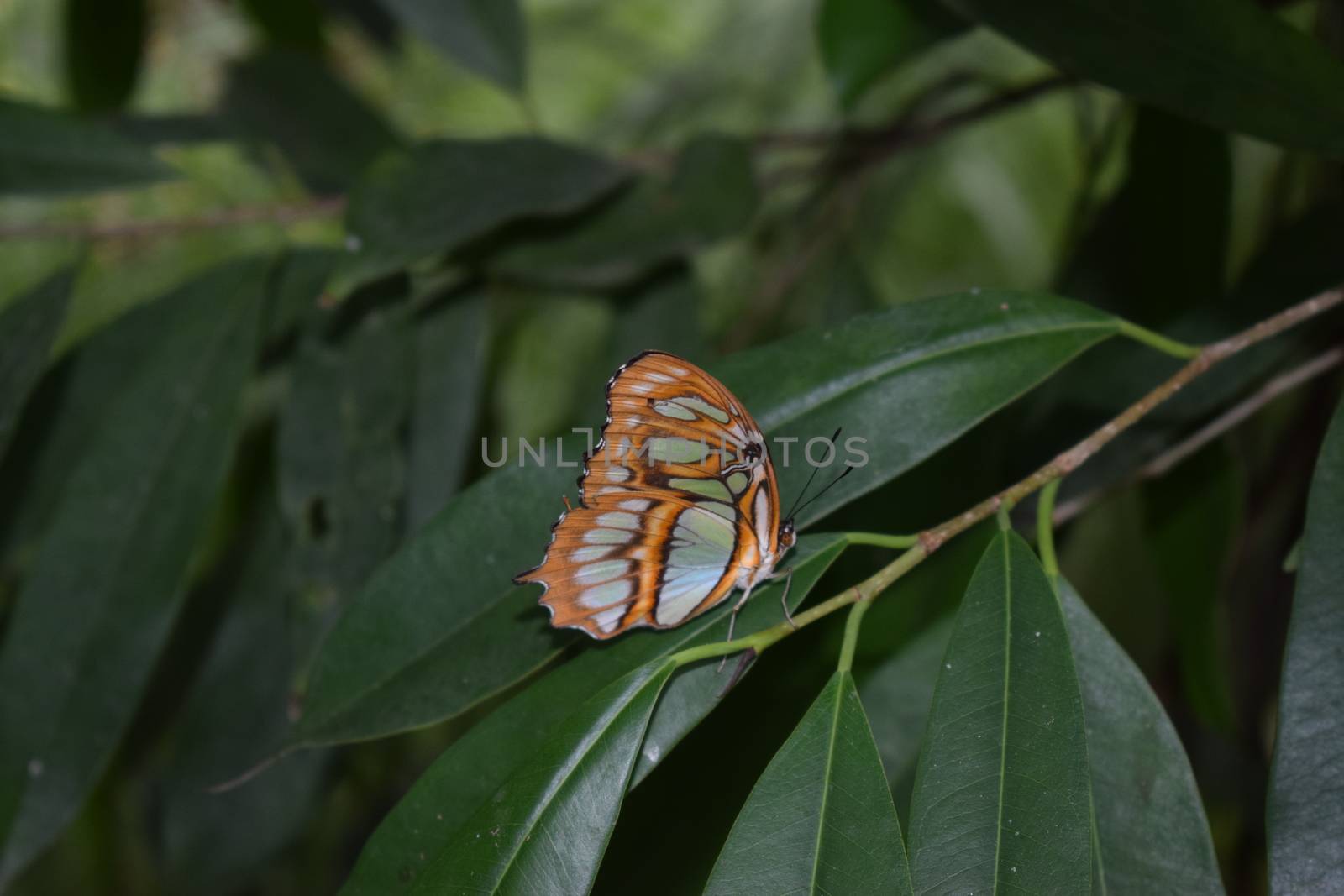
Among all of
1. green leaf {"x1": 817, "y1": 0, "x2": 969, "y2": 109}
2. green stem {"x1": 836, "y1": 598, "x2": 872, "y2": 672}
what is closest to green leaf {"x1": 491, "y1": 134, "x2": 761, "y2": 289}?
green leaf {"x1": 817, "y1": 0, "x2": 969, "y2": 109}

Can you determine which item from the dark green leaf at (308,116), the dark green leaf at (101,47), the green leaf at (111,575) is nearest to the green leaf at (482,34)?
the dark green leaf at (308,116)

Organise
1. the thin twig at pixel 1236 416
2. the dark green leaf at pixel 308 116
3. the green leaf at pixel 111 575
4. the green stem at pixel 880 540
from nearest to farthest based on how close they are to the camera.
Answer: the green stem at pixel 880 540
the thin twig at pixel 1236 416
the green leaf at pixel 111 575
the dark green leaf at pixel 308 116

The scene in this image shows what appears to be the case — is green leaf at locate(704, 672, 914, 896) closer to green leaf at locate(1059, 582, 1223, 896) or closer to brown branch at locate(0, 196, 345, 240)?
green leaf at locate(1059, 582, 1223, 896)

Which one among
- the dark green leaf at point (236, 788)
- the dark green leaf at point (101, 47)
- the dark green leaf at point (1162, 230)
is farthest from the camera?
the dark green leaf at point (101, 47)

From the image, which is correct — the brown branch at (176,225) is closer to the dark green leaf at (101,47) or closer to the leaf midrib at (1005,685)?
the dark green leaf at (101,47)

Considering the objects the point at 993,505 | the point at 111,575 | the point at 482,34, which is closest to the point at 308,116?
the point at 482,34

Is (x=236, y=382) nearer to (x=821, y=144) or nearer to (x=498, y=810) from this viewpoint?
(x=498, y=810)
